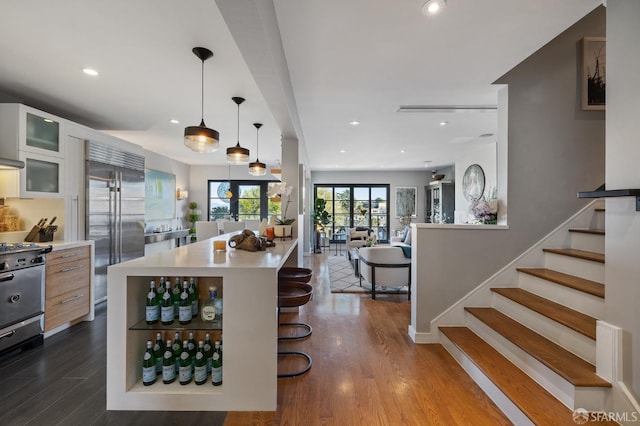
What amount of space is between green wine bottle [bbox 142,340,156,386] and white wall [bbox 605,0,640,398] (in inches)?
105

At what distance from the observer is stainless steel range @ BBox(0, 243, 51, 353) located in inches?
93.5

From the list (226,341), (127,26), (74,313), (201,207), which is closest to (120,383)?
(226,341)

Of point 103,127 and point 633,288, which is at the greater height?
point 103,127

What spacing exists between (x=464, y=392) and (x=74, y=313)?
3879 mm

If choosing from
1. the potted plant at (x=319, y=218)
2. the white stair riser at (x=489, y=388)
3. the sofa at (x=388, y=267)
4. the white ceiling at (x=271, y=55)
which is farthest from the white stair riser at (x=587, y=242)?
the potted plant at (x=319, y=218)

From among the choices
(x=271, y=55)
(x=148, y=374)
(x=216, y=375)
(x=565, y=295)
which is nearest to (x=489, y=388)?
(x=565, y=295)

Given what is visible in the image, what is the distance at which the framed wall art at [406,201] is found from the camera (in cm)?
976

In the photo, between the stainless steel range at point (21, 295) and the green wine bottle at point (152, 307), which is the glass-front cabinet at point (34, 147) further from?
the green wine bottle at point (152, 307)

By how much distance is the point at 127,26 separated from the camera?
6.47 ft

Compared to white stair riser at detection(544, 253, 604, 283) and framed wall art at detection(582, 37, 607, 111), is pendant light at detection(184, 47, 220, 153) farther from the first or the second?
framed wall art at detection(582, 37, 607, 111)

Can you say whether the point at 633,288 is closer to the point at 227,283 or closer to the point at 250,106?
the point at 227,283

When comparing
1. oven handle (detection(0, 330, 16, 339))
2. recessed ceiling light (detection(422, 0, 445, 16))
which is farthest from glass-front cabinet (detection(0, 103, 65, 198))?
recessed ceiling light (detection(422, 0, 445, 16))

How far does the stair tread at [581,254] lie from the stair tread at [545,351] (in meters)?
0.74

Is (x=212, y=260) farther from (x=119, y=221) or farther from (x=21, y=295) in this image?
(x=119, y=221)
